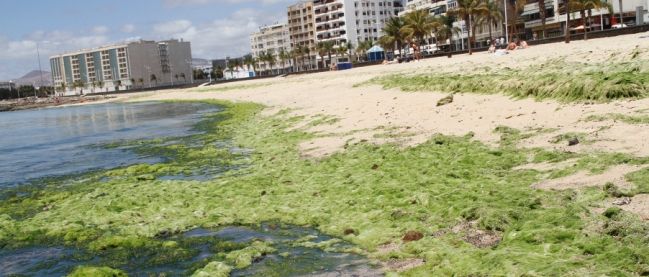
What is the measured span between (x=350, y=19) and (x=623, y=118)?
168m

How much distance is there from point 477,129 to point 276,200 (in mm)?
6702

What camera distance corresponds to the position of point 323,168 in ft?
46.9

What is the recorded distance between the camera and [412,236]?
321 inches

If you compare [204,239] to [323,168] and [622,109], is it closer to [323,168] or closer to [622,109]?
[323,168]

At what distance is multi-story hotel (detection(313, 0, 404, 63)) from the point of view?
17712cm

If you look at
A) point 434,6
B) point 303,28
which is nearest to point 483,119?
point 434,6

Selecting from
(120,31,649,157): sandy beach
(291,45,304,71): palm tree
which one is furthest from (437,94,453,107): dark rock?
(291,45,304,71): palm tree

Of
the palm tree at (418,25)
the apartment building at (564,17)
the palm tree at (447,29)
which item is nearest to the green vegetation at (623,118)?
the apartment building at (564,17)

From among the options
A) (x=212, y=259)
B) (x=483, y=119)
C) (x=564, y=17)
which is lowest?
(x=212, y=259)

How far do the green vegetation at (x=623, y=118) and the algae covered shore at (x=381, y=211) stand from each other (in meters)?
1.63

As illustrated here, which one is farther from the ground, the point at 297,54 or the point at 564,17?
the point at 297,54

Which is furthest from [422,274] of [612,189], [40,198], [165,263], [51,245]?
[40,198]

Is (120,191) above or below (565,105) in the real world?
below

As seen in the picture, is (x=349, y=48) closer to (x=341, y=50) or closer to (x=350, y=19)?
(x=341, y=50)
